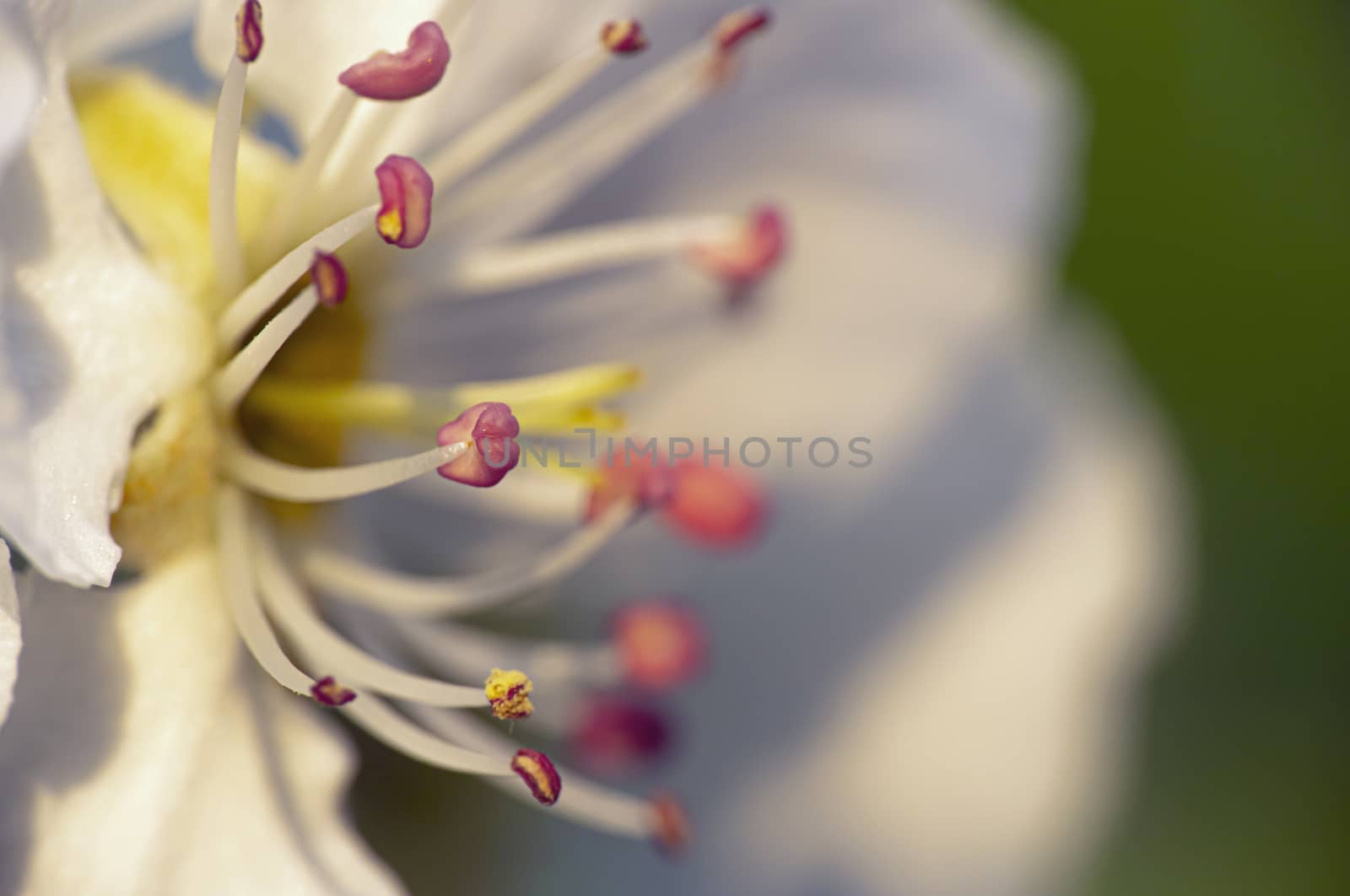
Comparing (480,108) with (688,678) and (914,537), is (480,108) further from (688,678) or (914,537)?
(914,537)

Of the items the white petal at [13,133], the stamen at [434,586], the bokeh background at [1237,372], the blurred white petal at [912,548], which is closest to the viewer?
the white petal at [13,133]

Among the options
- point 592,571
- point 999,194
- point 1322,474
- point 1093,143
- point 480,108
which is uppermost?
point 480,108

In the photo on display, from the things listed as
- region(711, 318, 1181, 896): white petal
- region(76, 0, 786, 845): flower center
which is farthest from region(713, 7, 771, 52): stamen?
region(711, 318, 1181, 896): white petal

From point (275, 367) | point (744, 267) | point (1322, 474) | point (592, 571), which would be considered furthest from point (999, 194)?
point (1322, 474)

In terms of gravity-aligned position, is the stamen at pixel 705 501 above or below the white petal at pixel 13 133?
below

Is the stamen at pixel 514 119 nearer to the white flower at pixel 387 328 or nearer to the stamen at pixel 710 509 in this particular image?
the white flower at pixel 387 328

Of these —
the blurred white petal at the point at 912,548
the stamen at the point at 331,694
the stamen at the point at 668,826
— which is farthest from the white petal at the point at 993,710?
the stamen at the point at 331,694

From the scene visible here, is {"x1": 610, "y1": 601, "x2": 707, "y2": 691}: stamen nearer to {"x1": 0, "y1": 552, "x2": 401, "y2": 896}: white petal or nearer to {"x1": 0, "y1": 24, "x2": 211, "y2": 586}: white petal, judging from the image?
{"x1": 0, "y1": 552, "x2": 401, "y2": 896}: white petal
